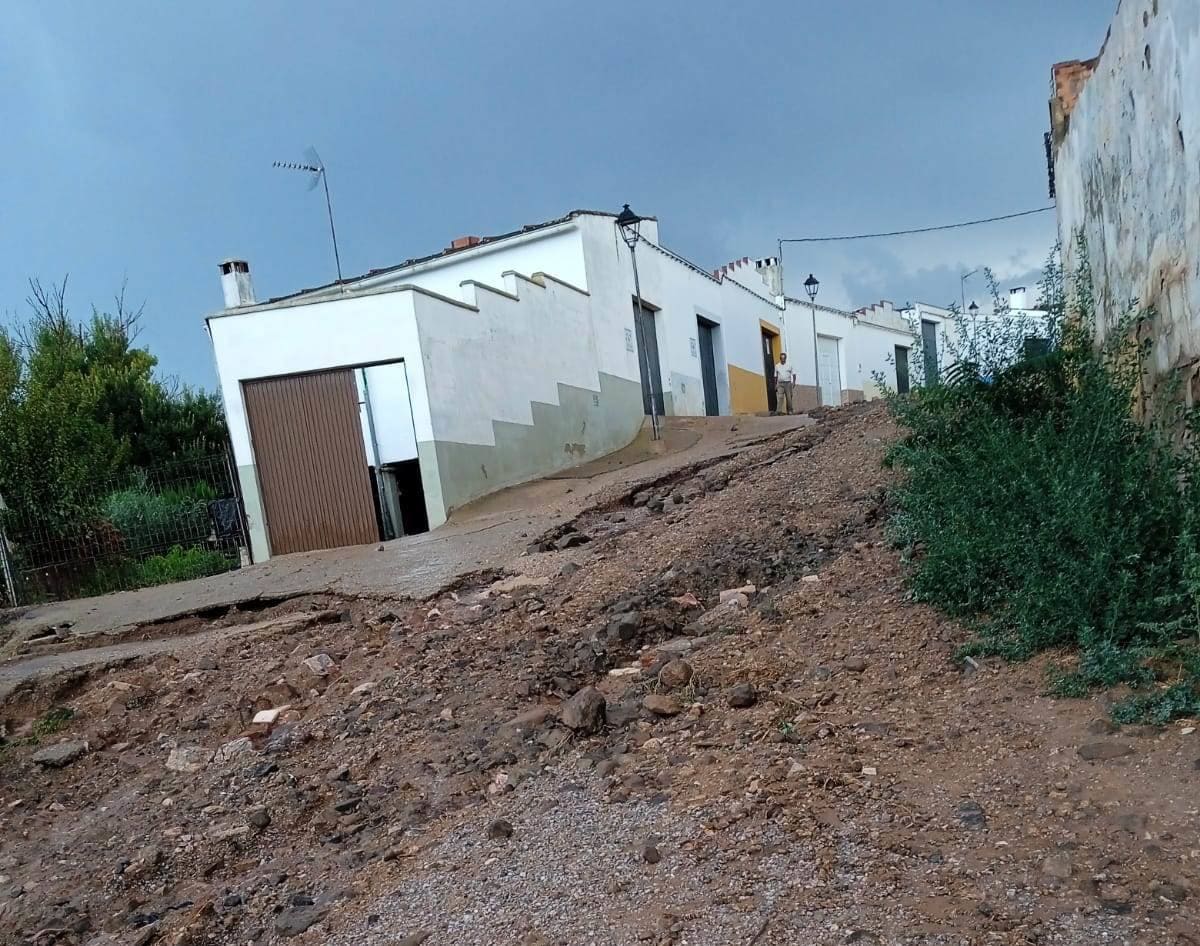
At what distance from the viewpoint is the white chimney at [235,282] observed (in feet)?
41.3

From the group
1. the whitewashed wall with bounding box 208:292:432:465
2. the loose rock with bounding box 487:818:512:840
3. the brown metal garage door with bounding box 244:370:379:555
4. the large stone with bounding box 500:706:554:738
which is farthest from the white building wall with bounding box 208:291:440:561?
the loose rock with bounding box 487:818:512:840

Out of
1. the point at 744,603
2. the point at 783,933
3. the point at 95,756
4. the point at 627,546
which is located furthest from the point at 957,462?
the point at 95,756

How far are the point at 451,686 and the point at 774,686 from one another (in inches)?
70.4

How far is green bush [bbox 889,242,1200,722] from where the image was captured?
312 cm

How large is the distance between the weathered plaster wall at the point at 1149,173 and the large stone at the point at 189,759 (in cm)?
485

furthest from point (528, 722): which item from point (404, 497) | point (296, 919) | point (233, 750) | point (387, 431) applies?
point (404, 497)

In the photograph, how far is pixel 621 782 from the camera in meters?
3.20

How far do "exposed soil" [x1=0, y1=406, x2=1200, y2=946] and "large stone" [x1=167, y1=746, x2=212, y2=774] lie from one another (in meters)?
0.02

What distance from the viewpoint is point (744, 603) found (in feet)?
16.0

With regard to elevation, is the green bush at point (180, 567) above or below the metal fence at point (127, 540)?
below

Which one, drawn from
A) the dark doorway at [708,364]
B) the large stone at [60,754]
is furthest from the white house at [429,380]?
the large stone at [60,754]

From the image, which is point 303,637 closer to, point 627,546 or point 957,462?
point 627,546

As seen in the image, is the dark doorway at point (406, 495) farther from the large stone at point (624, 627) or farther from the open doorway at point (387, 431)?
the large stone at point (624, 627)

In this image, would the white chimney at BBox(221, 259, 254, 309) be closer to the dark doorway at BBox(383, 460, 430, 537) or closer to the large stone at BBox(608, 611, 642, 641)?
the dark doorway at BBox(383, 460, 430, 537)
